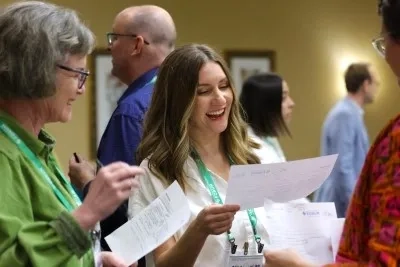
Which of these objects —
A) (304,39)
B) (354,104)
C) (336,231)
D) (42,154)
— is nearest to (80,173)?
(42,154)

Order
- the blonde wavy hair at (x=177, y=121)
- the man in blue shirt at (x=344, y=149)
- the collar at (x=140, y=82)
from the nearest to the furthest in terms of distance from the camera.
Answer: the blonde wavy hair at (x=177, y=121)
the collar at (x=140, y=82)
the man in blue shirt at (x=344, y=149)

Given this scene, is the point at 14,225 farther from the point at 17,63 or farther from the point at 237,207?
the point at 237,207

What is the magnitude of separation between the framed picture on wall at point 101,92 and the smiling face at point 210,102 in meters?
3.74

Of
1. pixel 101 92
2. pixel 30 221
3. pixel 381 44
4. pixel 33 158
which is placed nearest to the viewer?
pixel 381 44

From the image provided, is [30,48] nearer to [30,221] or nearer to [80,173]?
[30,221]

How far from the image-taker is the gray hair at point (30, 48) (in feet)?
5.39

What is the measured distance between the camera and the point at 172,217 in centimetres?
183

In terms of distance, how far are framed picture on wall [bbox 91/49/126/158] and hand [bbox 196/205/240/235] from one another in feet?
13.2

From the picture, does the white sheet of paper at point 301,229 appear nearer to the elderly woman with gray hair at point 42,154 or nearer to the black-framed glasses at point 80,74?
the elderly woman with gray hair at point 42,154

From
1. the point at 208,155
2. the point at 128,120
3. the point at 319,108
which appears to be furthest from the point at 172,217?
the point at 319,108

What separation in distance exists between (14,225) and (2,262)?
3.2 inches

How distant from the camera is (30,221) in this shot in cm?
158

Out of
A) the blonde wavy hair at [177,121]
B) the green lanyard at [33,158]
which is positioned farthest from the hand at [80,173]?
the green lanyard at [33,158]

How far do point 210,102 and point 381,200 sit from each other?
0.92 meters
